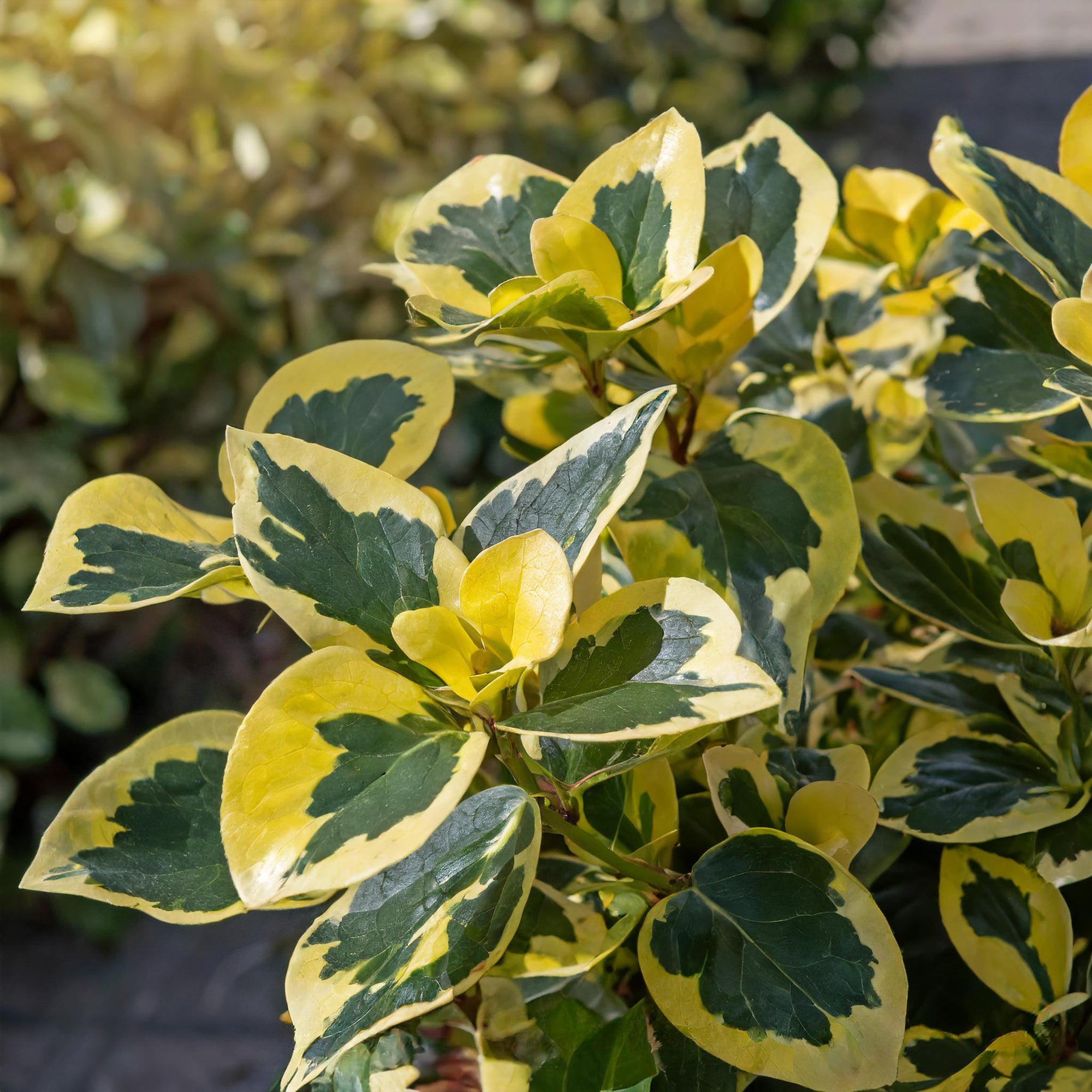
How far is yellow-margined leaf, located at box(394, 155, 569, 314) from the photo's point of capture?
486 mm

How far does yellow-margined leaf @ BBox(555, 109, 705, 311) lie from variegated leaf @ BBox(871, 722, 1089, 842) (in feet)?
0.84

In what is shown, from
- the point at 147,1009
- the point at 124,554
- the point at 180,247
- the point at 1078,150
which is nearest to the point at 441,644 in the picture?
the point at 124,554

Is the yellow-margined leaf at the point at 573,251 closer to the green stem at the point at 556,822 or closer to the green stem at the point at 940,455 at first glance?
the green stem at the point at 556,822

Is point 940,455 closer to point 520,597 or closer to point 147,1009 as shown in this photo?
point 520,597

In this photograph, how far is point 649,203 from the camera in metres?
0.46

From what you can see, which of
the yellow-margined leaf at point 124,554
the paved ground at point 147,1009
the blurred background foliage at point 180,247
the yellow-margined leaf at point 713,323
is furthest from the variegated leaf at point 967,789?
the paved ground at point 147,1009

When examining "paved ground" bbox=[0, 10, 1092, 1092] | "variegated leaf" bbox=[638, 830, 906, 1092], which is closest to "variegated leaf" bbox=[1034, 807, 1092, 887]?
"variegated leaf" bbox=[638, 830, 906, 1092]

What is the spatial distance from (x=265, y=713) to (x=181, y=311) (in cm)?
182

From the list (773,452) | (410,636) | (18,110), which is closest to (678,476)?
(773,452)

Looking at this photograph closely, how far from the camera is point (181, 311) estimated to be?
1.98 meters

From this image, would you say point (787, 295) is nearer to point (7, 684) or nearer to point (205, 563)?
point (205, 563)

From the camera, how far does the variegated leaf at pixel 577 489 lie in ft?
1.18

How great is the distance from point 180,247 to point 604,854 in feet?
5.78

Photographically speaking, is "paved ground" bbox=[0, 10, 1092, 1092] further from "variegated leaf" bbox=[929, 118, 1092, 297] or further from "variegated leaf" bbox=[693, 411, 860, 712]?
"variegated leaf" bbox=[929, 118, 1092, 297]
